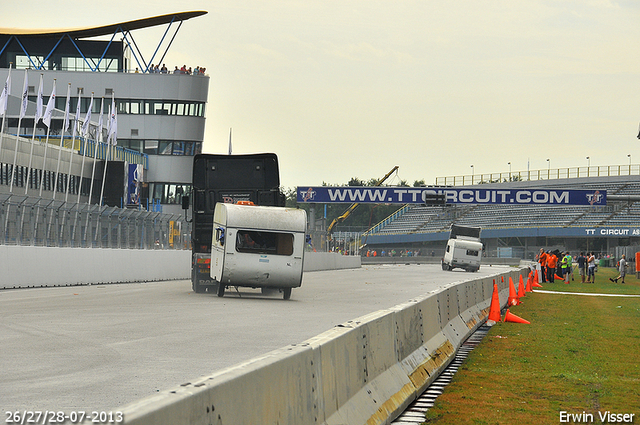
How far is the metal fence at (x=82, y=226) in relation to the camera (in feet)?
82.0

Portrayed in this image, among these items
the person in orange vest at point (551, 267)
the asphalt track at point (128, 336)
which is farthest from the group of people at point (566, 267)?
the asphalt track at point (128, 336)

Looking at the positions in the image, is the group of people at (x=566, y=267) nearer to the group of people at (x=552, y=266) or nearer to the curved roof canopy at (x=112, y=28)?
the group of people at (x=552, y=266)

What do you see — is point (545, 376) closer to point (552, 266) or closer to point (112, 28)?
point (552, 266)

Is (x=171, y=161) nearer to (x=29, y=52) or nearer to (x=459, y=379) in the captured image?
(x=29, y=52)

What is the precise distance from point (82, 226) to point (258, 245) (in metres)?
8.93

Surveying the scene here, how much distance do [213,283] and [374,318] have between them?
17.2m

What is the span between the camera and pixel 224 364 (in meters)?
10.2

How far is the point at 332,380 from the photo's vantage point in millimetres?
6336

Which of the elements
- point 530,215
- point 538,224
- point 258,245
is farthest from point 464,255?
point 530,215

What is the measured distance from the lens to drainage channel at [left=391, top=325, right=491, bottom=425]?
7.84 m

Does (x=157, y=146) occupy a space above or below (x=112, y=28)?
below

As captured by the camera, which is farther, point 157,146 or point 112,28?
point 157,146

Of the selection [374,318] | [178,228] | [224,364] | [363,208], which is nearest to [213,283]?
[178,228]

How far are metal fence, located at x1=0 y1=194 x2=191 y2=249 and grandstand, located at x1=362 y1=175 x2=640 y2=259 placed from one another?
6081 centimetres
